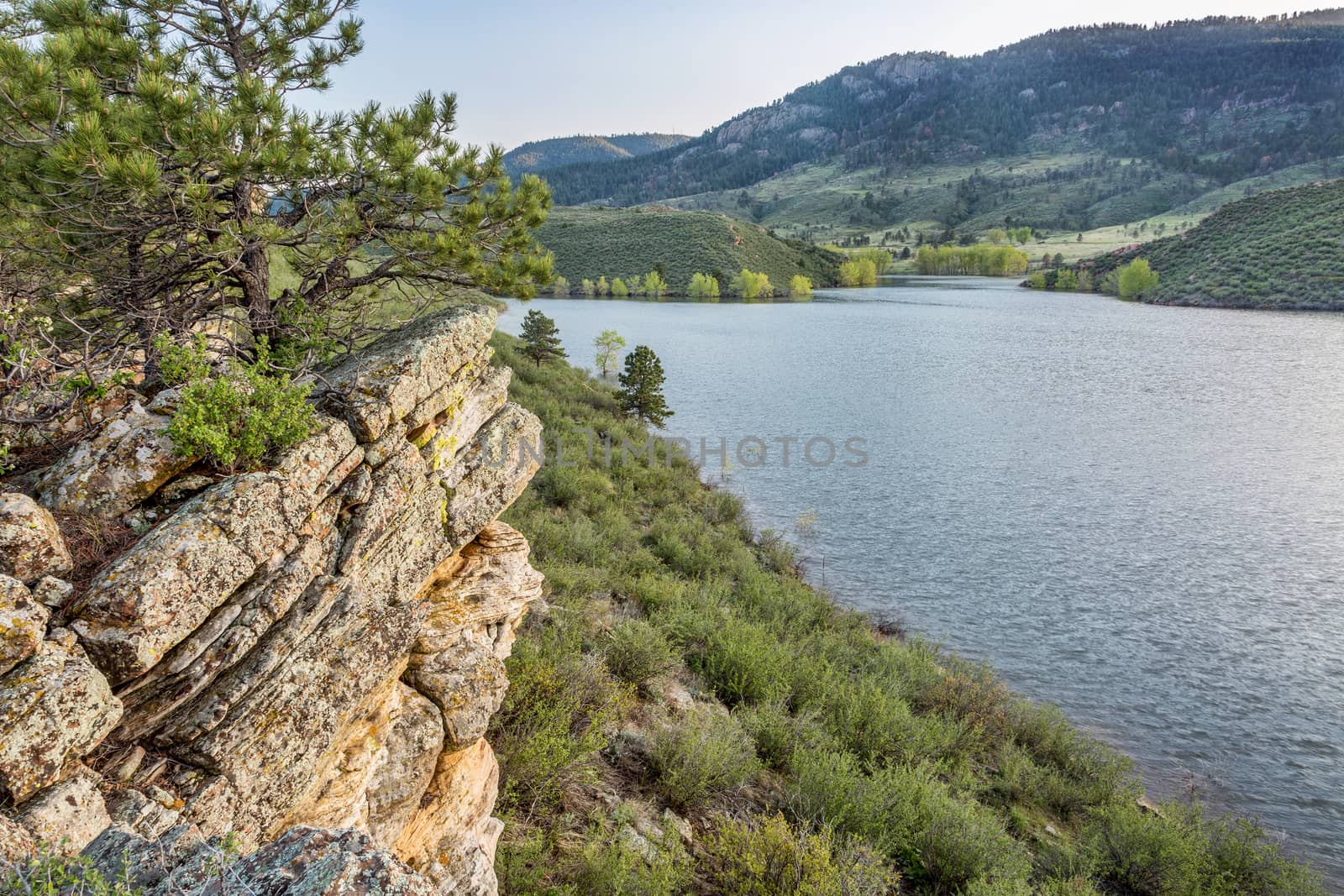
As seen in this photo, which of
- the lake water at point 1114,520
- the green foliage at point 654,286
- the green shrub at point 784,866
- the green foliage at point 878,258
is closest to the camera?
the green shrub at point 784,866

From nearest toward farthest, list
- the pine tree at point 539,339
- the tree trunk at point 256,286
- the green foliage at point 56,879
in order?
the green foliage at point 56,879 → the tree trunk at point 256,286 → the pine tree at point 539,339

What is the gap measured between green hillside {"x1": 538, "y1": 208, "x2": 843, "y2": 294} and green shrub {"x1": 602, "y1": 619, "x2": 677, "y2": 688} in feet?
289

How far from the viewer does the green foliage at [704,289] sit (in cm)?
8644

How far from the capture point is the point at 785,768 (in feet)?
23.7

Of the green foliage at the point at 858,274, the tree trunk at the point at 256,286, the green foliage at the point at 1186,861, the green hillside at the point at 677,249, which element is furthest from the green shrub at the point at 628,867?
the green foliage at the point at 858,274

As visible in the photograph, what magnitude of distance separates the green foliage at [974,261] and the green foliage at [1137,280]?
140 ft

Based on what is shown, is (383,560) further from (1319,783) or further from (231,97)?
(1319,783)

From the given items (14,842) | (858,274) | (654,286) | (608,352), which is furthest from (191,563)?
(858,274)

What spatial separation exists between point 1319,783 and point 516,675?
37.6 ft

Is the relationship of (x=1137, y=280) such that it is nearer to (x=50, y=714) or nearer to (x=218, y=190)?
(x=218, y=190)

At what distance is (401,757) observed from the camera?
14.5 feet

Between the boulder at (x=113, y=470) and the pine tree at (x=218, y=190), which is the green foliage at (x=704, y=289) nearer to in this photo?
the pine tree at (x=218, y=190)

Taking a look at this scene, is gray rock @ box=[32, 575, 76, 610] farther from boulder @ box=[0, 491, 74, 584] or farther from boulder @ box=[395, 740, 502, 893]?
boulder @ box=[395, 740, 502, 893]

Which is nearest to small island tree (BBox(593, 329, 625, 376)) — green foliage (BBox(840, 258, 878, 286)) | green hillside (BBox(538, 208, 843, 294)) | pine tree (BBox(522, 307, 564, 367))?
pine tree (BBox(522, 307, 564, 367))
